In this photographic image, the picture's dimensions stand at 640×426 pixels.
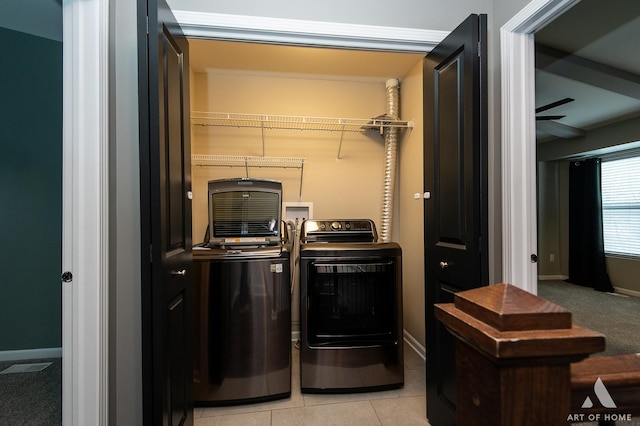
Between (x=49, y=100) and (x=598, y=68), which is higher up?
(x=598, y=68)

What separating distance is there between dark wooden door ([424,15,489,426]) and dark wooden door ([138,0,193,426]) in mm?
1368

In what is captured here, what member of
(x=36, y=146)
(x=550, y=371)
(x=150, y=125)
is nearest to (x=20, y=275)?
(x=36, y=146)

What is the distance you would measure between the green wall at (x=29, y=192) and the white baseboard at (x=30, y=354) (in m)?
0.03

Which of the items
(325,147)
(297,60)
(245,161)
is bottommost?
(245,161)

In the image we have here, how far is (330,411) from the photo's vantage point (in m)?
1.84

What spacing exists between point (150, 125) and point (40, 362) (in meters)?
2.56

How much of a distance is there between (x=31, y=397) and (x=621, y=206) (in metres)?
7.28

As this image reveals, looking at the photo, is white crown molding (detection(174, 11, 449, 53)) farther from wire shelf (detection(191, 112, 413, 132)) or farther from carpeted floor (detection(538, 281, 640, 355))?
carpeted floor (detection(538, 281, 640, 355))

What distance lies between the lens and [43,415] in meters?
1.74

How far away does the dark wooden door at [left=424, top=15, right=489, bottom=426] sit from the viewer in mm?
1325

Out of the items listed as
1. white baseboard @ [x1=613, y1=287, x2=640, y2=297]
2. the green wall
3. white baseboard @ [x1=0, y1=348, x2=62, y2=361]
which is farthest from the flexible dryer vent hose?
white baseboard @ [x1=613, y1=287, x2=640, y2=297]

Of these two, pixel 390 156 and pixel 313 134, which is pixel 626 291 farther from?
pixel 313 134

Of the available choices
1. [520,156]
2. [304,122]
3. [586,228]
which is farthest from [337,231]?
[586,228]

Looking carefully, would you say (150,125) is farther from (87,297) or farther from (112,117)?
(87,297)
